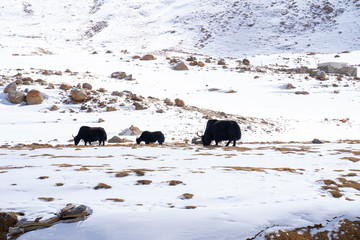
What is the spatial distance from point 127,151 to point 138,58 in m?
30.0

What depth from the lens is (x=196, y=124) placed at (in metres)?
18.0

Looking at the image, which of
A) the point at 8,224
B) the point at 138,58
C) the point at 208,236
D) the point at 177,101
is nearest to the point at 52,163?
the point at 8,224

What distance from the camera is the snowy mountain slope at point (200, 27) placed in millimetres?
51125

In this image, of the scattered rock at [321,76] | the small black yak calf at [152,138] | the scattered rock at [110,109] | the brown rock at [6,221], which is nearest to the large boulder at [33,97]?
the scattered rock at [110,109]

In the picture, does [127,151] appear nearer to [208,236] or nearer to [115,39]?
[208,236]

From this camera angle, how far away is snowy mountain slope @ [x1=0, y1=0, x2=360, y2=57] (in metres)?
51.1

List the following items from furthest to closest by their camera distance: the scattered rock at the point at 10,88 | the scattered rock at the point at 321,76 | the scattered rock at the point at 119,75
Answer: the scattered rock at the point at 321,76 < the scattered rock at the point at 119,75 < the scattered rock at the point at 10,88

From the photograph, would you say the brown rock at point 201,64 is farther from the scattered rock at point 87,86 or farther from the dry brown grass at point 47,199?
the dry brown grass at point 47,199

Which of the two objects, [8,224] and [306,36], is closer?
[8,224]

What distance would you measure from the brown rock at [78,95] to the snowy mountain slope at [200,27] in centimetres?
2742

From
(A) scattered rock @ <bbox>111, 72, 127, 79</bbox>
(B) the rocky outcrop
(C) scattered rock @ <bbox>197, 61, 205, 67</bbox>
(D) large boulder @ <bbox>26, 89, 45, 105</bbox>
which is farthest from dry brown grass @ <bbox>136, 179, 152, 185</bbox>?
(B) the rocky outcrop

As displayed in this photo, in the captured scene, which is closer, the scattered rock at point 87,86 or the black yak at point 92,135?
the black yak at point 92,135

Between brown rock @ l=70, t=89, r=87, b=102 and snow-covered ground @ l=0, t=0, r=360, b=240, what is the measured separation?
1.87 feet

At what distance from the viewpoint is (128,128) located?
645 inches
